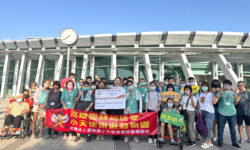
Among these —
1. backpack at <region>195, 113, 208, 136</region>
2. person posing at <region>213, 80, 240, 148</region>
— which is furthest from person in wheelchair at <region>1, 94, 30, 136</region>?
person posing at <region>213, 80, 240, 148</region>

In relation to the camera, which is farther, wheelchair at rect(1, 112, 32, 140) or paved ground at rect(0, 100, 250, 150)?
wheelchair at rect(1, 112, 32, 140)

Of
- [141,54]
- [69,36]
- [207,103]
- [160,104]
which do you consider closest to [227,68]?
[141,54]

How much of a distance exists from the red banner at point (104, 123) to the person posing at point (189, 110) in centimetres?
84

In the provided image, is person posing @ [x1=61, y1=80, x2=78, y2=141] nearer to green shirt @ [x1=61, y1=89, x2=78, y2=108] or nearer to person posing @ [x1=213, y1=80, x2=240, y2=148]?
green shirt @ [x1=61, y1=89, x2=78, y2=108]

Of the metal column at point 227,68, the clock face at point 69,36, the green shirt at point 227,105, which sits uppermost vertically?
the clock face at point 69,36

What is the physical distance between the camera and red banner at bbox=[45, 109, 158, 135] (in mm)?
3949

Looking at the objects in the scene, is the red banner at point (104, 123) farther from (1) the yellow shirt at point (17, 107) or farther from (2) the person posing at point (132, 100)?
(1) the yellow shirt at point (17, 107)

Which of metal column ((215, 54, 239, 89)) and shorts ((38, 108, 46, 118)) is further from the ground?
metal column ((215, 54, 239, 89))

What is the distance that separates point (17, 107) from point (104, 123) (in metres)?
2.74

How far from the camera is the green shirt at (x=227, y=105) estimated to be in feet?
12.5

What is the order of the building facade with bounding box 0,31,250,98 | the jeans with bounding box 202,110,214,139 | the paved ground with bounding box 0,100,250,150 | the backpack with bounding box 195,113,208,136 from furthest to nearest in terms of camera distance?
the building facade with bounding box 0,31,250,98 → the jeans with bounding box 202,110,214,139 → the backpack with bounding box 195,113,208,136 → the paved ground with bounding box 0,100,250,150

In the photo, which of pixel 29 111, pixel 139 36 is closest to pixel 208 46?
pixel 139 36

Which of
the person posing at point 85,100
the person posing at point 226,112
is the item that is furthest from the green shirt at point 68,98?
the person posing at point 226,112

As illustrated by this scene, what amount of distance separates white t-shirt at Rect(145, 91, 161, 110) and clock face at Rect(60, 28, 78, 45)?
193 inches
